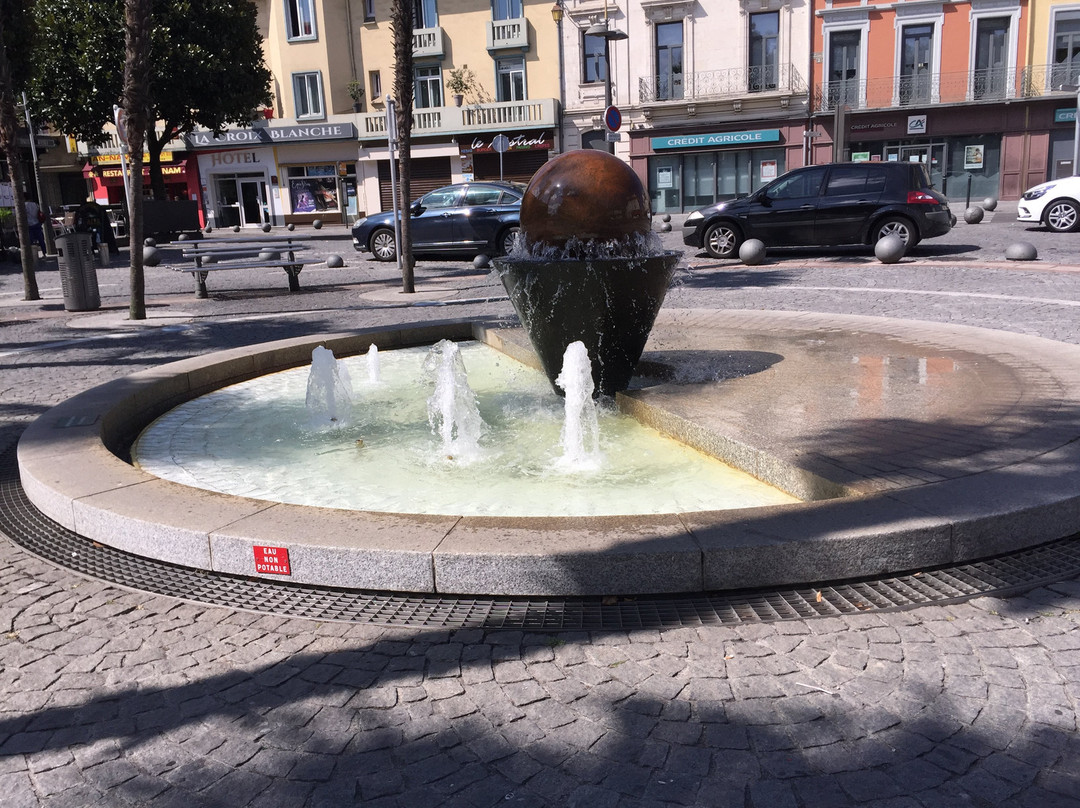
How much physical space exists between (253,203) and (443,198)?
1096 inches

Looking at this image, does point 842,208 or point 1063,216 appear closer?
point 842,208

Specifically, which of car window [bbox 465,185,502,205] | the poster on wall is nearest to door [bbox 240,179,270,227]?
the poster on wall

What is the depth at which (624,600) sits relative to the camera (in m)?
3.48

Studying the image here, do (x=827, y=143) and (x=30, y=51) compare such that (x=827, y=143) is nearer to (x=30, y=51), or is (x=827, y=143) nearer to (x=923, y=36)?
(x=923, y=36)

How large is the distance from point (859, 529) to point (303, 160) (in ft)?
138

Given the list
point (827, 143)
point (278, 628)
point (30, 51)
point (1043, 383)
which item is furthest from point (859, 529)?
point (827, 143)

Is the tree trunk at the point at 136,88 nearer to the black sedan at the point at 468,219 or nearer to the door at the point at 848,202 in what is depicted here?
the black sedan at the point at 468,219

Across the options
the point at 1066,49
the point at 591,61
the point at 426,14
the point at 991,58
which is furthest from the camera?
the point at 426,14

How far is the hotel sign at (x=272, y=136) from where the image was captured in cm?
4044

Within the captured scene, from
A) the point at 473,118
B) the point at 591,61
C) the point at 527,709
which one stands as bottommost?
the point at 527,709

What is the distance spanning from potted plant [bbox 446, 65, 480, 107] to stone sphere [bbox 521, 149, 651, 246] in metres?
35.0

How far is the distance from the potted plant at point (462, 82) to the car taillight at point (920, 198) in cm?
2718

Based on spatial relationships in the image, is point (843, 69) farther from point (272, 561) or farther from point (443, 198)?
point (272, 561)

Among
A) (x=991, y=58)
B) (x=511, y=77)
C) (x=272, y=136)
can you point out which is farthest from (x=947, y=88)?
(x=272, y=136)
